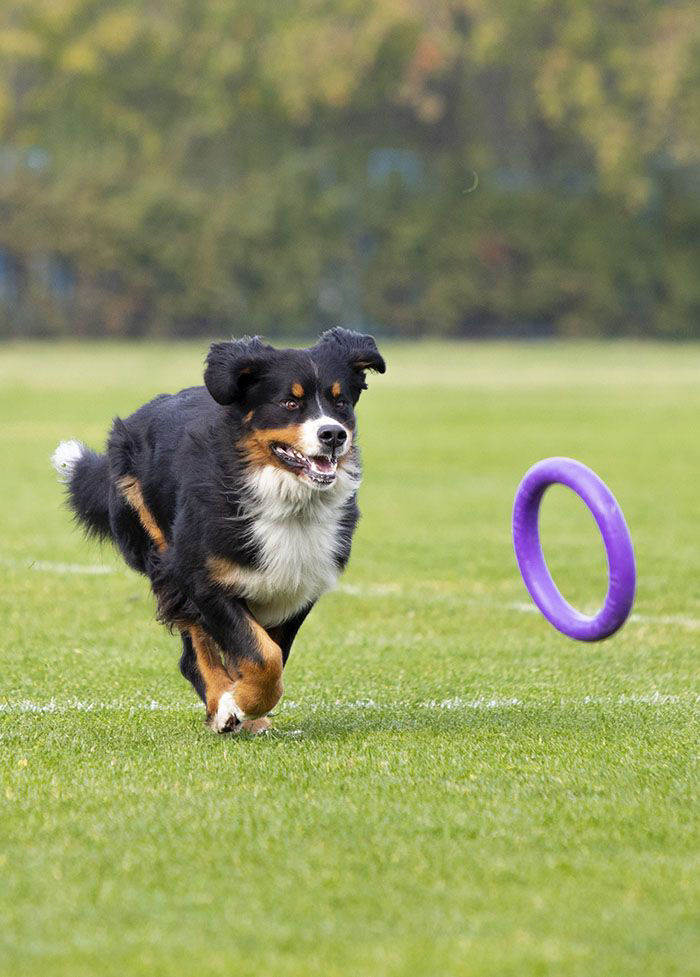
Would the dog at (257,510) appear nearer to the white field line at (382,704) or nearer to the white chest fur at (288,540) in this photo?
the white chest fur at (288,540)

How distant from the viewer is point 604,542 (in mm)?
6453

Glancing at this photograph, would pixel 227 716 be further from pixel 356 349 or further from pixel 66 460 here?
pixel 66 460

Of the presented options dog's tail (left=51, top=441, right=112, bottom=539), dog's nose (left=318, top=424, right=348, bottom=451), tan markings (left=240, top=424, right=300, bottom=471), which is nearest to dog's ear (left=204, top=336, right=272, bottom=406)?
tan markings (left=240, top=424, right=300, bottom=471)

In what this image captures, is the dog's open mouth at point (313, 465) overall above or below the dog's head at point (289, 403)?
below

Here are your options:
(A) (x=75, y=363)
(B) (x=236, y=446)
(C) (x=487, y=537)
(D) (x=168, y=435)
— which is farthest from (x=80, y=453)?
(A) (x=75, y=363)

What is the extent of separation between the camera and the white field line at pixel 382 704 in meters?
6.89

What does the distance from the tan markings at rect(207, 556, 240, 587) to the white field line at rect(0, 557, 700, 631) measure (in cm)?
357

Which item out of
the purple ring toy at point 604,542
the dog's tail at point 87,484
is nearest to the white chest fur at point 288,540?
the purple ring toy at point 604,542

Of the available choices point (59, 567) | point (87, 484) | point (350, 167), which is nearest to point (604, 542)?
point (87, 484)

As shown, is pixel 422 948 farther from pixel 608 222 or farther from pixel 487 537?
pixel 608 222

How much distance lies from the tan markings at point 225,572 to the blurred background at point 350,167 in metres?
46.3

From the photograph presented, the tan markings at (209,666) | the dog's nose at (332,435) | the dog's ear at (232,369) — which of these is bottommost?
the tan markings at (209,666)

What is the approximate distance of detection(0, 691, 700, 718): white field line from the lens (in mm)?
6887

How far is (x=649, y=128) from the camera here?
55594 millimetres
